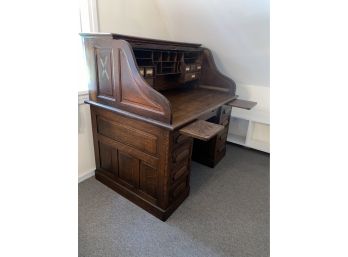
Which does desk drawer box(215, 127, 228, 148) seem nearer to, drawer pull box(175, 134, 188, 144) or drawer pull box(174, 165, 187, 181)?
drawer pull box(174, 165, 187, 181)

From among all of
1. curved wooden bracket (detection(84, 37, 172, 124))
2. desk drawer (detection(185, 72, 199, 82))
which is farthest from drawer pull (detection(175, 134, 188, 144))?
desk drawer (detection(185, 72, 199, 82))

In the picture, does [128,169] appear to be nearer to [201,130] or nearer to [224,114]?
[201,130]

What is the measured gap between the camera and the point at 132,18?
210 cm

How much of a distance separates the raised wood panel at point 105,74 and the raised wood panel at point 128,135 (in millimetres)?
215

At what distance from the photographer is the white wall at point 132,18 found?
1.87m

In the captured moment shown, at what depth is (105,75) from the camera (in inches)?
63.9

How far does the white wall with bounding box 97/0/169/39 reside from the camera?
1.87 m

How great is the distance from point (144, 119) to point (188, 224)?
893mm

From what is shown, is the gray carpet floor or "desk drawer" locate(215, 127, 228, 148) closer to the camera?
the gray carpet floor

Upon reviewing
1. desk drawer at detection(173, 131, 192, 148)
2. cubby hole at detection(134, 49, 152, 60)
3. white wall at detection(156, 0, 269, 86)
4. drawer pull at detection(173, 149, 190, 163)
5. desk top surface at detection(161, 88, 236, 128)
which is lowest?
drawer pull at detection(173, 149, 190, 163)
